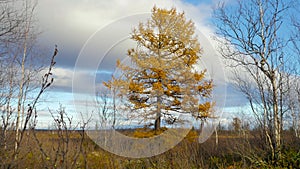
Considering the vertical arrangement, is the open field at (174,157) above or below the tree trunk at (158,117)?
below

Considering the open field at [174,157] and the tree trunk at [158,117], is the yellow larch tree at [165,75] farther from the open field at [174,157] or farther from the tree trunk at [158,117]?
the open field at [174,157]

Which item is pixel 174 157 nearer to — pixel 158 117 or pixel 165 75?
pixel 165 75

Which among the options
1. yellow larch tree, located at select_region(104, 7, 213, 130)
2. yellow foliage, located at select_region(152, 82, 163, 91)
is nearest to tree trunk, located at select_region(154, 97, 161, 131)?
yellow larch tree, located at select_region(104, 7, 213, 130)

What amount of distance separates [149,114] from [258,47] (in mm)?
4439

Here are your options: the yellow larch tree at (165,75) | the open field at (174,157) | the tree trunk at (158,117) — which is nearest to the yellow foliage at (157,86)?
the yellow larch tree at (165,75)

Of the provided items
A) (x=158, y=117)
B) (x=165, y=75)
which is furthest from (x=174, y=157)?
(x=158, y=117)

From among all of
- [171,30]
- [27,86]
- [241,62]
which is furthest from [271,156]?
[27,86]

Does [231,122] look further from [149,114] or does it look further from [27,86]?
[27,86]

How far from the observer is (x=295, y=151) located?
7.83 m

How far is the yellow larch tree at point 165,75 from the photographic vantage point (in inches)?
307

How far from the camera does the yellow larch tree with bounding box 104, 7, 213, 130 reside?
25.6ft

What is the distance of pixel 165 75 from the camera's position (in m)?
8.43

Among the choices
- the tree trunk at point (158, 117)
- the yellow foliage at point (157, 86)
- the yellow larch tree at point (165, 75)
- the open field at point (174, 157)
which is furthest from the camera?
the tree trunk at point (158, 117)

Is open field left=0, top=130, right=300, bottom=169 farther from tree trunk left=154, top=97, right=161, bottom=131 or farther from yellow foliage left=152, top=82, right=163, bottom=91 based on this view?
yellow foliage left=152, top=82, right=163, bottom=91
